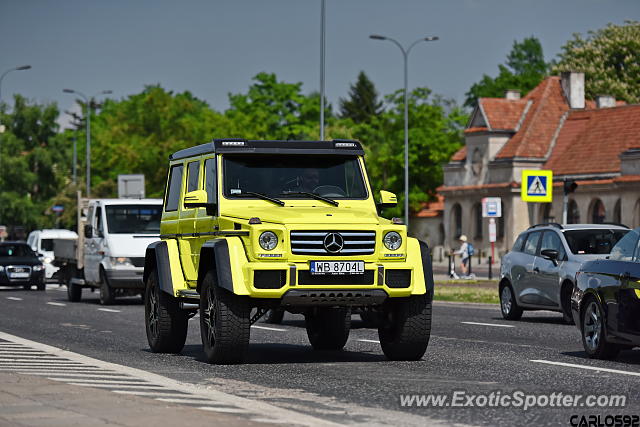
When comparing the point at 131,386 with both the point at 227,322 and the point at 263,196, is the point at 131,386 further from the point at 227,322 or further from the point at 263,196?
the point at 263,196

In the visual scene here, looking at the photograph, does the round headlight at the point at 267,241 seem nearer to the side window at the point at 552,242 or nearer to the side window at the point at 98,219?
the side window at the point at 552,242

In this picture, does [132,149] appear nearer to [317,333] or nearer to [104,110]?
[104,110]

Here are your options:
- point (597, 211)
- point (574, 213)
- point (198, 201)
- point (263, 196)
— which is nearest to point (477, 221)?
point (574, 213)

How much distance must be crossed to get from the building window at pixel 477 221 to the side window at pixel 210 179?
2840 inches

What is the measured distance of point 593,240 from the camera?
24.2 metres

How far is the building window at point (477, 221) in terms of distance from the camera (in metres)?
87.8

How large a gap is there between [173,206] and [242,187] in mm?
1976

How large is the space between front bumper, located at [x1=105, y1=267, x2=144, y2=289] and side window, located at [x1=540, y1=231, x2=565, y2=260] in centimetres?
1095

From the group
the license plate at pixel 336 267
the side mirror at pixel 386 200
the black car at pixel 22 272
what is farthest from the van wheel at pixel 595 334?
the black car at pixel 22 272

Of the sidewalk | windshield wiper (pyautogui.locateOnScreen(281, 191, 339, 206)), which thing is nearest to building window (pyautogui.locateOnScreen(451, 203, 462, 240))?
windshield wiper (pyautogui.locateOnScreen(281, 191, 339, 206))

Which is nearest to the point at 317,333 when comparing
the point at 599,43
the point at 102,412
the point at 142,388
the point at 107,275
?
the point at 142,388

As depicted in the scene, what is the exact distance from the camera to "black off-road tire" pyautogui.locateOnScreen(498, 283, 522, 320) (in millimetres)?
25422

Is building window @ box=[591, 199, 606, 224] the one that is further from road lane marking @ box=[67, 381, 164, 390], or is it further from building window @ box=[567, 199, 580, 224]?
road lane marking @ box=[67, 381, 164, 390]

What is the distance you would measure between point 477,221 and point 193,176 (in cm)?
Result: 7264
